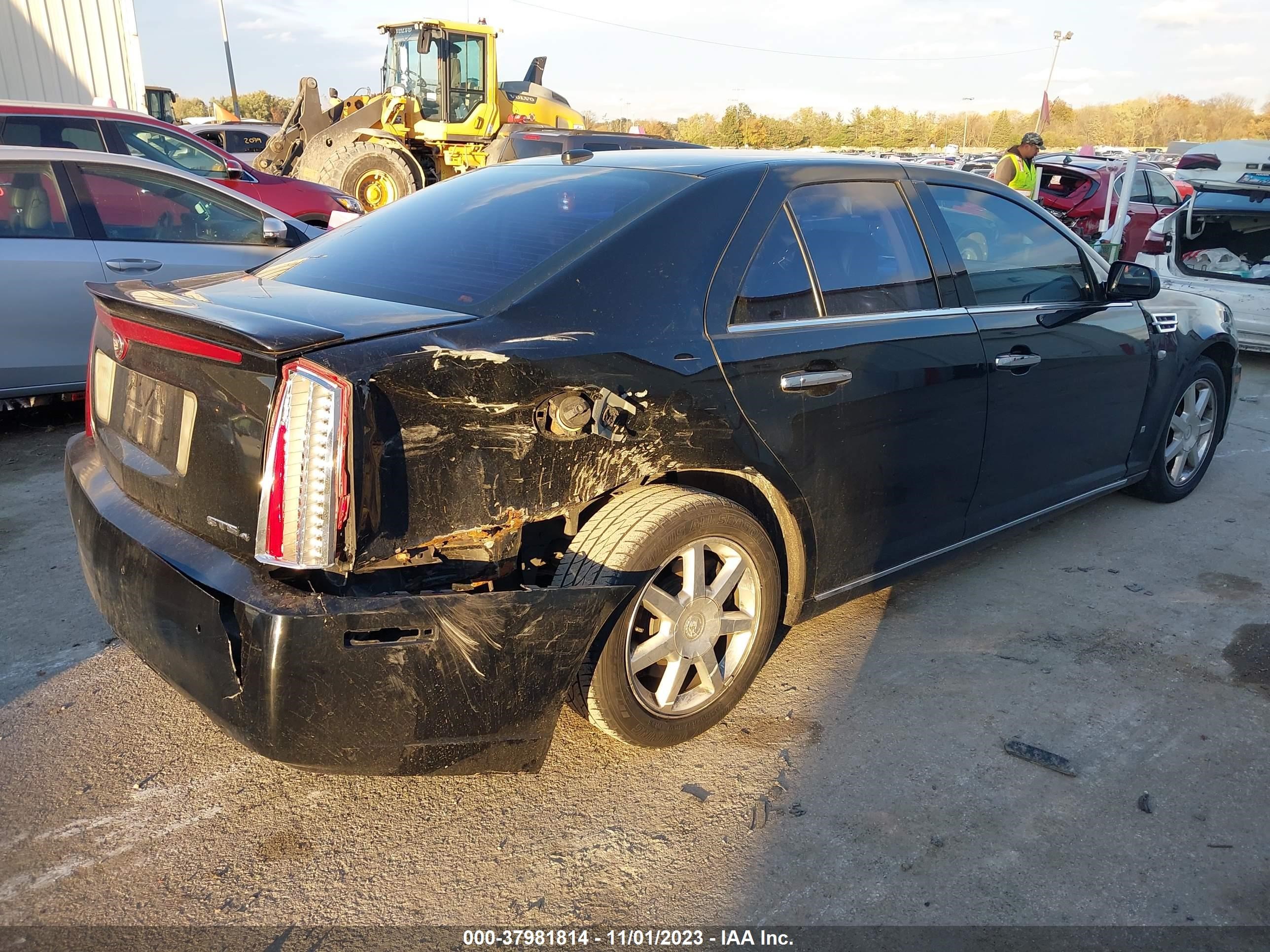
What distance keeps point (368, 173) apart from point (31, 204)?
31.0 ft

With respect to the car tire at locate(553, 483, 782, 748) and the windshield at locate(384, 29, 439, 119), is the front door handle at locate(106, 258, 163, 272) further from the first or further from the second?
the windshield at locate(384, 29, 439, 119)

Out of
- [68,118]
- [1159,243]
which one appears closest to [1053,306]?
[1159,243]

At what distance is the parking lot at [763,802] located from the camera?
2340 mm

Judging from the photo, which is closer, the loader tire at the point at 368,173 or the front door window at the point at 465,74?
the loader tire at the point at 368,173

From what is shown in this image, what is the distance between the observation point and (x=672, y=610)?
2809mm

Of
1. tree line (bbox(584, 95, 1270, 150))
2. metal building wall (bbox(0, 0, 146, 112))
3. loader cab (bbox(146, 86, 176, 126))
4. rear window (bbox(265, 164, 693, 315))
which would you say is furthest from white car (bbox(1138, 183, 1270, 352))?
tree line (bbox(584, 95, 1270, 150))

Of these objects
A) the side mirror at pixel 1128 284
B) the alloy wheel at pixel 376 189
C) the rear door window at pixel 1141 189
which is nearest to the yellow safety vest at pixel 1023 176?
the rear door window at pixel 1141 189

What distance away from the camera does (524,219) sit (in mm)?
3068

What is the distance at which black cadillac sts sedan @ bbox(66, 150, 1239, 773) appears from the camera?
224cm

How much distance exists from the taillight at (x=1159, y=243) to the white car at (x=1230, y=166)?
1.60 ft

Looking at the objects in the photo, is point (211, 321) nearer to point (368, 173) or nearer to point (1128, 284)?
point (1128, 284)

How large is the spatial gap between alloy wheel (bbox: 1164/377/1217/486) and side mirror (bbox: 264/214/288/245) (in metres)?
5.04

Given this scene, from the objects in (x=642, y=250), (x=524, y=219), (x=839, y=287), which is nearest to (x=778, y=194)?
(x=839, y=287)

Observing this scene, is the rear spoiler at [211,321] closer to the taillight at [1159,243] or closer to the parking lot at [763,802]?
the parking lot at [763,802]
